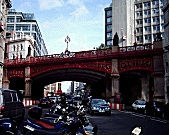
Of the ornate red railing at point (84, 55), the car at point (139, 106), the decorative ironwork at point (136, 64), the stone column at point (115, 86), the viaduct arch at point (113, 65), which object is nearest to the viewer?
the car at point (139, 106)

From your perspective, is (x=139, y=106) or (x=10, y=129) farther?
(x=139, y=106)

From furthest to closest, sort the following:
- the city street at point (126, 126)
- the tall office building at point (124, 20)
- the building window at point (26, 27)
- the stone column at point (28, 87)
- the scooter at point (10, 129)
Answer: the building window at point (26, 27), the tall office building at point (124, 20), the stone column at point (28, 87), the city street at point (126, 126), the scooter at point (10, 129)

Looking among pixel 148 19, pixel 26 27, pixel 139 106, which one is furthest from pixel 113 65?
pixel 26 27

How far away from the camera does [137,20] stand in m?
73.7

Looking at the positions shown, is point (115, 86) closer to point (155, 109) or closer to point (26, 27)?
point (155, 109)

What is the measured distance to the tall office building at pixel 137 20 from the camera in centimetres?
6862

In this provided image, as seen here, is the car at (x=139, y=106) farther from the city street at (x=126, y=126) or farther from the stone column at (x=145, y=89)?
the city street at (x=126, y=126)

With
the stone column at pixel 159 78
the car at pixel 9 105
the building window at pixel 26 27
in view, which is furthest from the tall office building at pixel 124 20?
the car at pixel 9 105

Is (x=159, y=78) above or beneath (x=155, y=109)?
above

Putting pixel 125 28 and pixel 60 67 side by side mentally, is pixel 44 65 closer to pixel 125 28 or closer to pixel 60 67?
pixel 60 67

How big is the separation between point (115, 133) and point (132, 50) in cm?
2271

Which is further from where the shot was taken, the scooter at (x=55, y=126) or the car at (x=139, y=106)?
the car at (x=139, y=106)

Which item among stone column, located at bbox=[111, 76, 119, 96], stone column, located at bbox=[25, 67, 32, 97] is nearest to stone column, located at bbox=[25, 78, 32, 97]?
stone column, located at bbox=[25, 67, 32, 97]

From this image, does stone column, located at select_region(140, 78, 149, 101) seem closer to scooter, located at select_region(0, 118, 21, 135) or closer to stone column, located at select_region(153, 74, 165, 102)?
stone column, located at select_region(153, 74, 165, 102)
